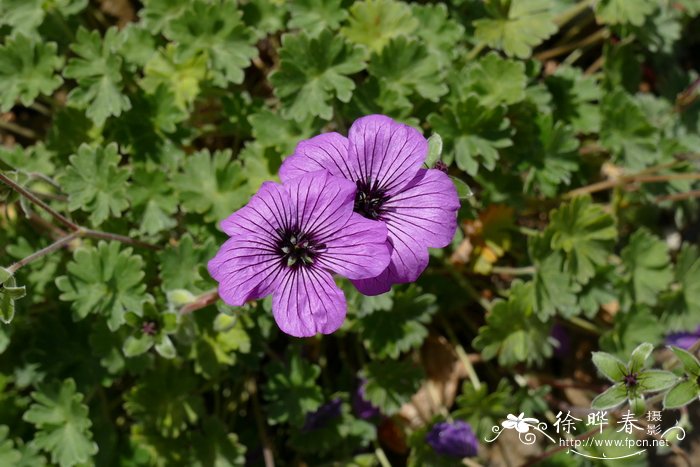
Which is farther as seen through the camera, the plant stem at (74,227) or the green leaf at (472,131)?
the green leaf at (472,131)

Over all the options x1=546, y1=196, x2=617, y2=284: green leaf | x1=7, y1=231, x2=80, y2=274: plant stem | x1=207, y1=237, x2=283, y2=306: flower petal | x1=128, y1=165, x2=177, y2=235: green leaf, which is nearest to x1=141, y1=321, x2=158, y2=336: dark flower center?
x1=7, y1=231, x2=80, y2=274: plant stem

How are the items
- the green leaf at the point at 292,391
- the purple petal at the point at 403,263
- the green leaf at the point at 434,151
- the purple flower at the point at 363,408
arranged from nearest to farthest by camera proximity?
the purple petal at the point at 403,263 < the green leaf at the point at 434,151 < the green leaf at the point at 292,391 < the purple flower at the point at 363,408

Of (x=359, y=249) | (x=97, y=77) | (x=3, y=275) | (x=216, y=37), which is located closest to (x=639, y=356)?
(x=359, y=249)

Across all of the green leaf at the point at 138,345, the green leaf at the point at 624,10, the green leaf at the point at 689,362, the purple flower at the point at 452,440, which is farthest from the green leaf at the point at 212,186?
the green leaf at the point at 624,10

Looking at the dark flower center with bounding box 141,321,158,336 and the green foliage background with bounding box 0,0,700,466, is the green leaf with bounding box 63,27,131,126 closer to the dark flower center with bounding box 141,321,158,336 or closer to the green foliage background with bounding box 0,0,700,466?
the green foliage background with bounding box 0,0,700,466

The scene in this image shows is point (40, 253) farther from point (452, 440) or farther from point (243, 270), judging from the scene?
point (452, 440)

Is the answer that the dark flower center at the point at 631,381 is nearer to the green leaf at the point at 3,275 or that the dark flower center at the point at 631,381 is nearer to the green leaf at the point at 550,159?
the green leaf at the point at 550,159
